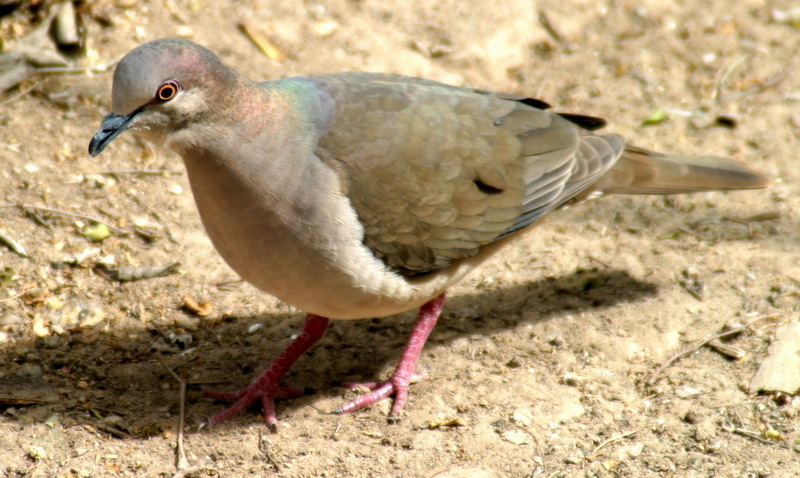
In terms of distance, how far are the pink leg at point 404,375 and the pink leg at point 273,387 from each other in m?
0.30

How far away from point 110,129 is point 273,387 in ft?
5.02

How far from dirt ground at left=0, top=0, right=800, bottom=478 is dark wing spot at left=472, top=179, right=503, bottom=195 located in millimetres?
866

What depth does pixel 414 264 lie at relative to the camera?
3.90m

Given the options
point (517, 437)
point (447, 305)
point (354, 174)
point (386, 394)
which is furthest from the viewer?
point (447, 305)

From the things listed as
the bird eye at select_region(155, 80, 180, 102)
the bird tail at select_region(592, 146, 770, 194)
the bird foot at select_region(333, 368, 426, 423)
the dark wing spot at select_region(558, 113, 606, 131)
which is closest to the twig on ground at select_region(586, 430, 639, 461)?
the bird foot at select_region(333, 368, 426, 423)

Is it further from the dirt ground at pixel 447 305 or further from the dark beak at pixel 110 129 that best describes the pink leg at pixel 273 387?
the dark beak at pixel 110 129

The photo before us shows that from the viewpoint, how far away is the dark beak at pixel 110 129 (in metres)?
3.30

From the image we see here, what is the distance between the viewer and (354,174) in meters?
3.70

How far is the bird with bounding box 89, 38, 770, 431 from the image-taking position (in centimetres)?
344

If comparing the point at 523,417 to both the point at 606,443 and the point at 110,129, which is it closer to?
the point at 606,443

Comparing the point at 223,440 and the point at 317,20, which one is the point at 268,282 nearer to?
the point at 223,440

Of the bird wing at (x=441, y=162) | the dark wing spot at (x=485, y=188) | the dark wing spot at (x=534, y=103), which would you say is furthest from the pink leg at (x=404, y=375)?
the dark wing spot at (x=534, y=103)

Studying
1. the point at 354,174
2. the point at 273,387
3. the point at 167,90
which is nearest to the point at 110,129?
the point at 167,90

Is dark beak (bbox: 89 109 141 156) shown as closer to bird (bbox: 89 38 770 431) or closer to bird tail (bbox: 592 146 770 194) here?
bird (bbox: 89 38 770 431)
